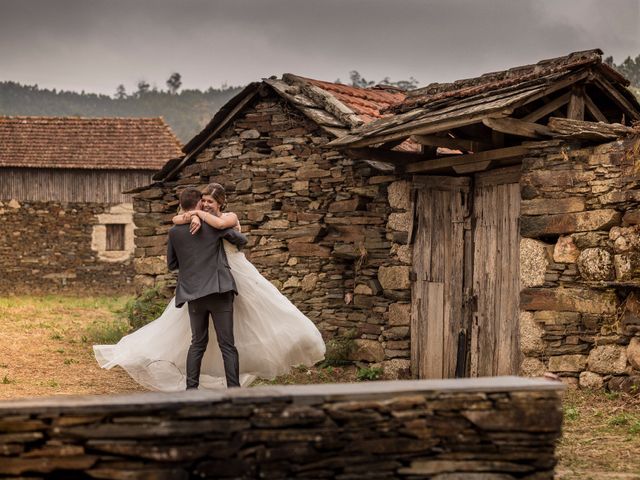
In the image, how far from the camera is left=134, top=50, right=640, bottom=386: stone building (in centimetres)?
836

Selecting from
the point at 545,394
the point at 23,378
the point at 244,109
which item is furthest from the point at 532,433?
the point at 244,109

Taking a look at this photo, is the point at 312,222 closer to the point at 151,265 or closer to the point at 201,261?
the point at 151,265

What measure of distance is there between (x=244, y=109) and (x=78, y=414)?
833cm

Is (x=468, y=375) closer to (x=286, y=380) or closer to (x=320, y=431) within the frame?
(x=286, y=380)

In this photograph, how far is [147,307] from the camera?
12.6 meters

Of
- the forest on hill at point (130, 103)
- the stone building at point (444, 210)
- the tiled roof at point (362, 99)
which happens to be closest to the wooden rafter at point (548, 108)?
the stone building at point (444, 210)

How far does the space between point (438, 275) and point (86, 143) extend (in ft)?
67.5

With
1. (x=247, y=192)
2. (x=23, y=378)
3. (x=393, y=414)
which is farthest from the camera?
(x=247, y=192)

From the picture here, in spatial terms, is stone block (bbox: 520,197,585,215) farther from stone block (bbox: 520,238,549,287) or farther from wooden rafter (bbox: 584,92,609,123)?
wooden rafter (bbox: 584,92,609,123)

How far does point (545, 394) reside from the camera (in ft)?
15.5

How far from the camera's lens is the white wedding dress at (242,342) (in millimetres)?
7902

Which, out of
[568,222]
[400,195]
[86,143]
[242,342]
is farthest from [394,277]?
[86,143]

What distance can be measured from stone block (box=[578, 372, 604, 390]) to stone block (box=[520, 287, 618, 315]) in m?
0.58

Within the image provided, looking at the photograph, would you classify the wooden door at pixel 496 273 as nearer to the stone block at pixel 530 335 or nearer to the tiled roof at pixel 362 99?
the stone block at pixel 530 335
